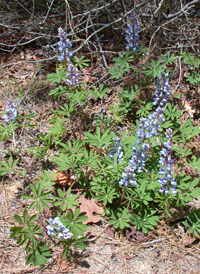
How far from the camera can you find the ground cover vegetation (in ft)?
7.86

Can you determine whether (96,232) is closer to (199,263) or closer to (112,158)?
(112,158)

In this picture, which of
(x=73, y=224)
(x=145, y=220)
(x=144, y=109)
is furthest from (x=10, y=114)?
(x=145, y=220)

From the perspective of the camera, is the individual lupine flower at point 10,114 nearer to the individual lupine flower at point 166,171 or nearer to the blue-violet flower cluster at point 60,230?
the blue-violet flower cluster at point 60,230

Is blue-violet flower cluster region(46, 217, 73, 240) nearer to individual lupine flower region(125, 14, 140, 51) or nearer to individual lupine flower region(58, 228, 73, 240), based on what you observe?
individual lupine flower region(58, 228, 73, 240)

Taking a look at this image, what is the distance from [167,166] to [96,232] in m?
0.94

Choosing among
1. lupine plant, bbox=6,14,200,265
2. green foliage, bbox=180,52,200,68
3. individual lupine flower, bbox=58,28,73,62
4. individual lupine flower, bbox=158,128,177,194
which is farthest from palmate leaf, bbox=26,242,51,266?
green foliage, bbox=180,52,200,68

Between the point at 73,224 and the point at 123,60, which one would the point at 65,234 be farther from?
the point at 123,60

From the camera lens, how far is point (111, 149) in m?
2.68

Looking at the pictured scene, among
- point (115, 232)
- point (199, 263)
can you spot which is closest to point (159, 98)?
point (115, 232)

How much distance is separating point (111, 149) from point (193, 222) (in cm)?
102

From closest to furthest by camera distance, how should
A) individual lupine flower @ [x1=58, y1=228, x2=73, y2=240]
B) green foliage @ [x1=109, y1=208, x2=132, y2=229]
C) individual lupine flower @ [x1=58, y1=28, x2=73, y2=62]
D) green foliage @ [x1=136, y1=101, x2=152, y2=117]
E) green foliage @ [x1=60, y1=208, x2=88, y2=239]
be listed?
individual lupine flower @ [x1=58, y1=228, x2=73, y2=240] < green foliage @ [x1=60, y1=208, x2=88, y2=239] < green foliage @ [x1=109, y1=208, x2=132, y2=229] < individual lupine flower @ [x1=58, y1=28, x2=73, y2=62] < green foliage @ [x1=136, y1=101, x2=152, y2=117]

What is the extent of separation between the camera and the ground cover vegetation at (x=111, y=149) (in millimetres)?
2396

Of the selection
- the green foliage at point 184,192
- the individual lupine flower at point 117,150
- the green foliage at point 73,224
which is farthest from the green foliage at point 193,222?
the green foliage at point 73,224

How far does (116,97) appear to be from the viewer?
147 inches
